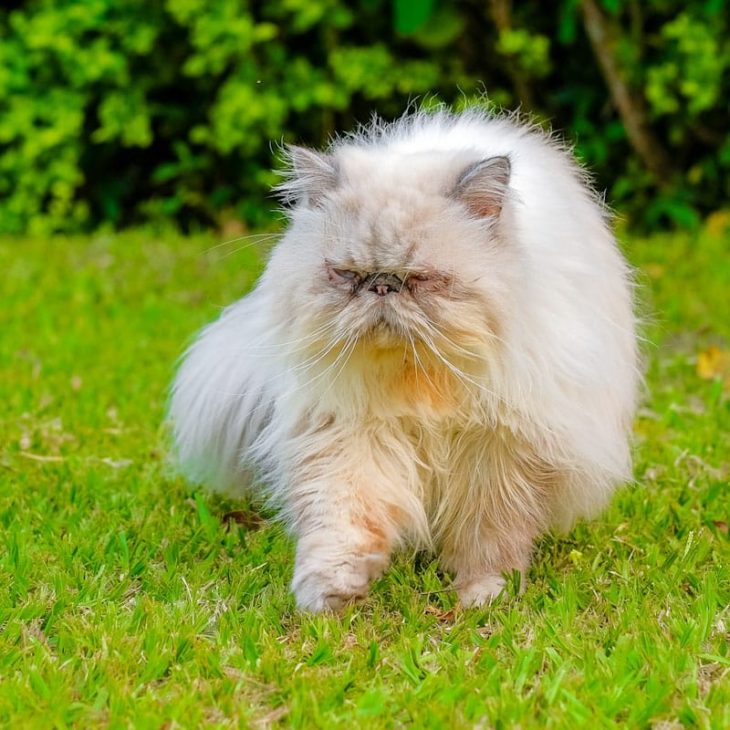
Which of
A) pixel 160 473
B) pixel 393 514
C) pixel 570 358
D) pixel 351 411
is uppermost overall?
pixel 570 358

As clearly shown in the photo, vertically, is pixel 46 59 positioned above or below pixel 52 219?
above

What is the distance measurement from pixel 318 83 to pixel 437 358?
5133 millimetres


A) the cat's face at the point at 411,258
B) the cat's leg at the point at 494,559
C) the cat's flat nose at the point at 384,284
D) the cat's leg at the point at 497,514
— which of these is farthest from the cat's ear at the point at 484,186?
the cat's leg at the point at 494,559

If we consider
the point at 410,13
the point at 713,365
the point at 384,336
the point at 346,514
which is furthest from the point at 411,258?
the point at 410,13

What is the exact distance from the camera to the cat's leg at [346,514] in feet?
9.56

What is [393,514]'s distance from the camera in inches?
121

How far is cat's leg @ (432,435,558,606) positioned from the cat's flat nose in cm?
56

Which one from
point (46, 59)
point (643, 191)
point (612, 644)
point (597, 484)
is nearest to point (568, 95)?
point (643, 191)

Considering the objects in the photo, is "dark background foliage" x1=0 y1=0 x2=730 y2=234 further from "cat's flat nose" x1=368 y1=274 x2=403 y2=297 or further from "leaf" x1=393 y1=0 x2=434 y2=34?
"cat's flat nose" x1=368 y1=274 x2=403 y2=297

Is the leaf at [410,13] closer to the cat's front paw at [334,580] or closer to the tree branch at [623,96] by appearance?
the tree branch at [623,96]

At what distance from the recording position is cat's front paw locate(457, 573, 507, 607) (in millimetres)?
3072

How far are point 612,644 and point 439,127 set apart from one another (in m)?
1.52

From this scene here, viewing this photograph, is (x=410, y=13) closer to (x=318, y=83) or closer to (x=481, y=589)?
(x=318, y=83)

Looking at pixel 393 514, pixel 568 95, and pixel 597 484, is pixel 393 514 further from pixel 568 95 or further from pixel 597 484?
pixel 568 95
